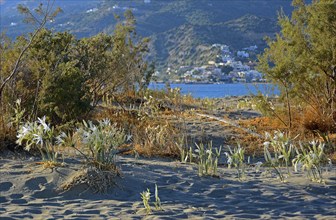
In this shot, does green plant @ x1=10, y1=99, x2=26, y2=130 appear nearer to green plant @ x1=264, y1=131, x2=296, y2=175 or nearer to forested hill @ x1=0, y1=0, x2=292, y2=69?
green plant @ x1=264, y1=131, x2=296, y2=175

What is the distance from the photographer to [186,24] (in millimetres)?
73688

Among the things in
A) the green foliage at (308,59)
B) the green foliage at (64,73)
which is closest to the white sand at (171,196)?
the green foliage at (64,73)

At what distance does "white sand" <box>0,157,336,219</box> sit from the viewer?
490cm

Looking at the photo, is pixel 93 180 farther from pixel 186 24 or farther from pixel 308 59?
pixel 186 24

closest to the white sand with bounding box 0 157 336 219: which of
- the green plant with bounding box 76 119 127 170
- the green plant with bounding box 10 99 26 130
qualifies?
the green plant with bounding box 76 119 127 170

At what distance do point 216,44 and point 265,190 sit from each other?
5455 centimetres

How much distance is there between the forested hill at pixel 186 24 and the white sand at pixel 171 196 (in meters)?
40.3

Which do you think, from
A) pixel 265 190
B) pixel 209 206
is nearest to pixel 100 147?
pixel 209 206

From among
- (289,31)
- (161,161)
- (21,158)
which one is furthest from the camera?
(289,31)

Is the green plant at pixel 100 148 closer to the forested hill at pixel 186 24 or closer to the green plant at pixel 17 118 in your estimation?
the green plant at pixel 17 118

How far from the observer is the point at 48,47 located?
382 inches

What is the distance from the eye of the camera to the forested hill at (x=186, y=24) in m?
59.4

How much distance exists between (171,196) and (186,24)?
69.3 meters

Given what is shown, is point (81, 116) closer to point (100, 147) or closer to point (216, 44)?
point (100, 147)
